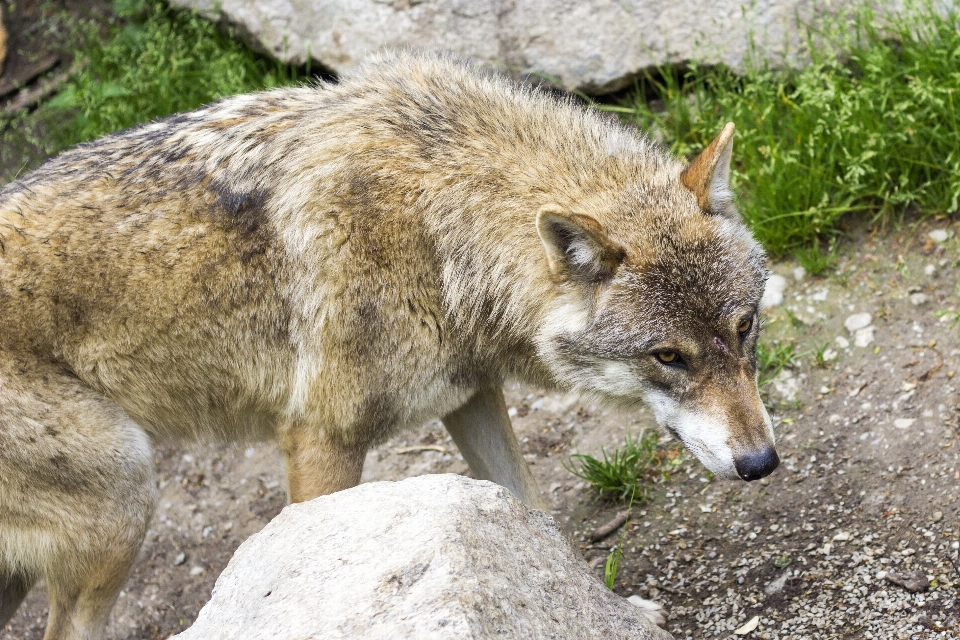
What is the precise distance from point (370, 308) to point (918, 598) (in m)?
2.38

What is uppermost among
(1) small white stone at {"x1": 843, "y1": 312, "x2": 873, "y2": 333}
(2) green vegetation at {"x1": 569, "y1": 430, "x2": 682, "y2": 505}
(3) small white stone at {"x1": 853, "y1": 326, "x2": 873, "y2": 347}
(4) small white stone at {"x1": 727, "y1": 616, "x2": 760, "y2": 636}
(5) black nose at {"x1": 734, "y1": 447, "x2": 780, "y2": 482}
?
(5) black nose at {"x1": 734, "y1": 447, "x2": 780, "y2": 482}

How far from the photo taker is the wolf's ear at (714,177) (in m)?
3.69

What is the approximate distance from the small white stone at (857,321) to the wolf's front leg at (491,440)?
2.10 meters

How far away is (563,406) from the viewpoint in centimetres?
564

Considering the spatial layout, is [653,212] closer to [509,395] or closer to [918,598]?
[918,598]

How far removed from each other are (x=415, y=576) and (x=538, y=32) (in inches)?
185

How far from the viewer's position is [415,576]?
261cm

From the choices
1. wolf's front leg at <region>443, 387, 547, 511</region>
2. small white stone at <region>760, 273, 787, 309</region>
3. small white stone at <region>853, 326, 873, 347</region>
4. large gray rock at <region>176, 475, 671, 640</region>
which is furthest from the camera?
small white stone at <region>760, 273, 787, 309</region>

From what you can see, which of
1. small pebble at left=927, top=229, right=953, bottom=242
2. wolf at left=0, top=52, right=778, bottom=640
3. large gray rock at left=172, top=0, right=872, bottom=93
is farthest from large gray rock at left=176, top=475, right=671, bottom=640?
large gray rock at left=172, top=0, right=872, bottom=93

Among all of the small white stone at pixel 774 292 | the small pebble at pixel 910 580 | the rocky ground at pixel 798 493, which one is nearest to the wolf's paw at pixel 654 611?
the rocky ground at pixel 798 493

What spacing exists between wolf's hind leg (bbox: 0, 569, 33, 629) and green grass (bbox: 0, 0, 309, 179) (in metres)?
3.41

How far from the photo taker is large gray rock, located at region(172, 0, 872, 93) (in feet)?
20.4

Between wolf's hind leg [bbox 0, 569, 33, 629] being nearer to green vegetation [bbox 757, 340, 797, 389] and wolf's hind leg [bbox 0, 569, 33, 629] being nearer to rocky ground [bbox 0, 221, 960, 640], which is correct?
rocky ground [bbox 0, 221, 960, 640]

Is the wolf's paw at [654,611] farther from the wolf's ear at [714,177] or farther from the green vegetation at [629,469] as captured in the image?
the wolf's ear at [714,177]
